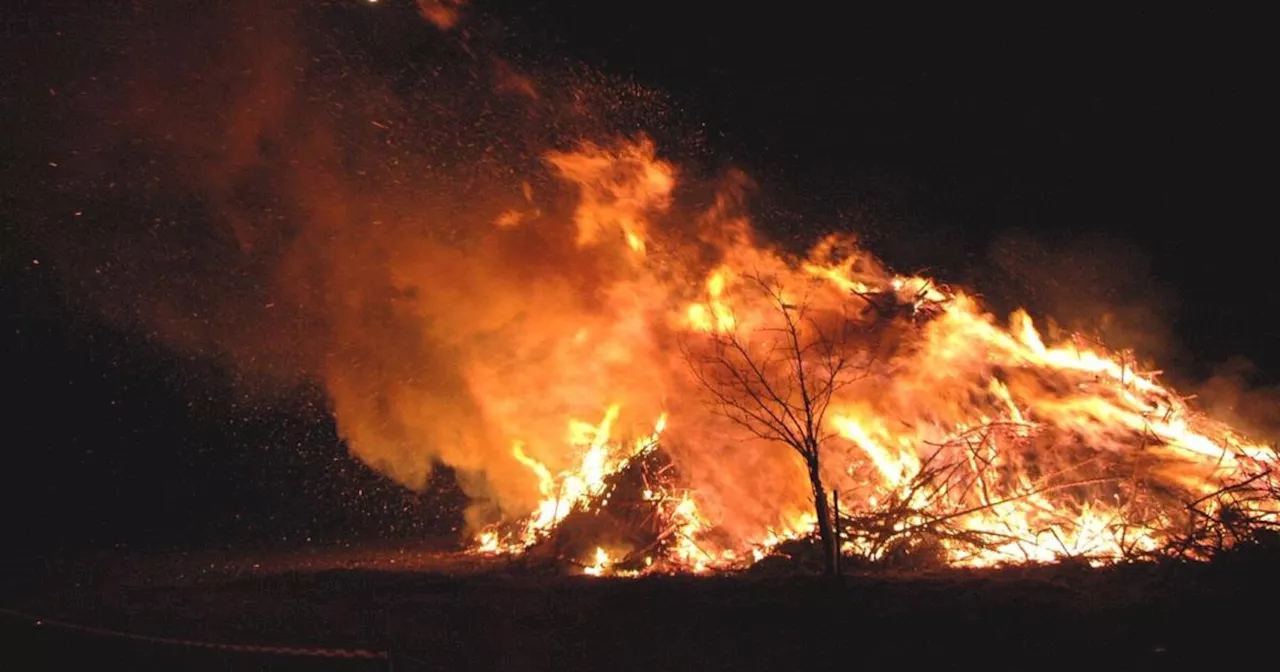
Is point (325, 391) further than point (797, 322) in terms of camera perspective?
Yes

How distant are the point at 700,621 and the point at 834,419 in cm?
453

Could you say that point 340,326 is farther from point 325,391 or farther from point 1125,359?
point 1125,359

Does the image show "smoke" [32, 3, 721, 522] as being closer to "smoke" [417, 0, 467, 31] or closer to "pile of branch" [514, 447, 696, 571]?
"smoke" [417, 0, 467, 31]

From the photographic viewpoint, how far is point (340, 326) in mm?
12773

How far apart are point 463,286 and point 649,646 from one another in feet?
25.8

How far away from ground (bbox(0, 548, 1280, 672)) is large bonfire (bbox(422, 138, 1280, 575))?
1.18 meters

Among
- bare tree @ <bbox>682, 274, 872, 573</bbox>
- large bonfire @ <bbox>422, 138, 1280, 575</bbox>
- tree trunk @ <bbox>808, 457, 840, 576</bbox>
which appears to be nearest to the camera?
tree trunk @ <bbox>808, 457, 840, 576</bbox>

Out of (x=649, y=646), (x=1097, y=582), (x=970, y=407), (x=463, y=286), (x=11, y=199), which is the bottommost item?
(x=649, y=646)

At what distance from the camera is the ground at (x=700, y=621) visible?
420 centimetres

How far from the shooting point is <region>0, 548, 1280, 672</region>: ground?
4.20 meters

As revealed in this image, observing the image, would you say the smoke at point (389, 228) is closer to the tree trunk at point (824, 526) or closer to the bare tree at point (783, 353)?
the bare tree at point (783, 353)

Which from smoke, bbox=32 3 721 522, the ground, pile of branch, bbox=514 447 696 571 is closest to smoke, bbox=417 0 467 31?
smoke, bbox=32 3 721 522

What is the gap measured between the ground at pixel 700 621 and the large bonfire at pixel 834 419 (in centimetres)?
118

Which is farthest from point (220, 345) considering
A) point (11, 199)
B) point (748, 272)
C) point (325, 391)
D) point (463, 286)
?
point (748, 272)
